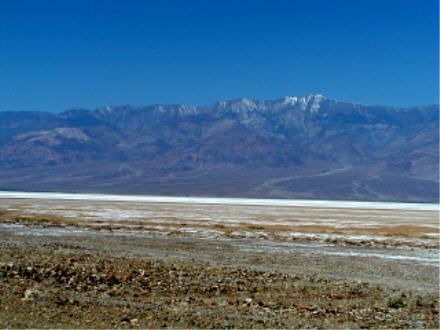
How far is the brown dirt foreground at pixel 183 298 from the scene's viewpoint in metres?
11.5

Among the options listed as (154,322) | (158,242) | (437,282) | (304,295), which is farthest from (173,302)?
(158,242)

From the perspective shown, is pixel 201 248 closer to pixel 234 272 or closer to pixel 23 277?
pixel 234 272

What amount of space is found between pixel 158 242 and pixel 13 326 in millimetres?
21281

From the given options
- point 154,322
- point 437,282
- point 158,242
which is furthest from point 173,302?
point 158,242

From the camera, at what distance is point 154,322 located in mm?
11336

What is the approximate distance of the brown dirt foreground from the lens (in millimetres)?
11500

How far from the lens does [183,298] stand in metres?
14.1

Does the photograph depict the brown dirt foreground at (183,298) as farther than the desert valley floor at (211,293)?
No

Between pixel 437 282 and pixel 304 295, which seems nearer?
pixel 304 295

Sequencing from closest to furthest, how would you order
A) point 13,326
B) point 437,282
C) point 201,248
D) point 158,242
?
point 13,326 < point 437,282 < point 201,248 < point 158,242

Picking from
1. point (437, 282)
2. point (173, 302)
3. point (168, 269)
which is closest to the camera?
point (173, 302)

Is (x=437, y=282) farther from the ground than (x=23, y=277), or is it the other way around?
(x=23, y=277)

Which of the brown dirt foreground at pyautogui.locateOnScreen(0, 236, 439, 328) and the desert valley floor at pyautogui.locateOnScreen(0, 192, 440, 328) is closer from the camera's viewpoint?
the brown dirt foreground at pyautogui.locateOnScreen(0, 236, 439, 328)

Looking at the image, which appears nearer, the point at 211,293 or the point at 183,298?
the point at 183,298
